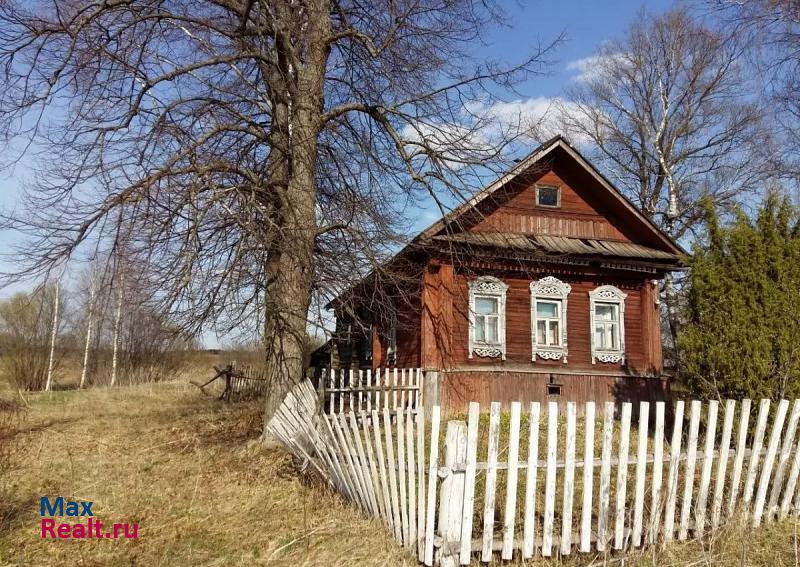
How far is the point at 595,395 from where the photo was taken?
14.5 meters

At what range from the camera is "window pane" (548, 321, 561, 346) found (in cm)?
1463

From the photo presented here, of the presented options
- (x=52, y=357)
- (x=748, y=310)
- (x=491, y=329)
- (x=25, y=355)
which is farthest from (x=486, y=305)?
(x=52, y=357)

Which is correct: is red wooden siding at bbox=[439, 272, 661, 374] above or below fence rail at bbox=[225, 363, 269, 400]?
above

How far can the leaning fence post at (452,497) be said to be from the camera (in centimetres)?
444

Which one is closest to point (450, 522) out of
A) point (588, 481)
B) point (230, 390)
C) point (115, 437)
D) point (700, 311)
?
point (588, 481)

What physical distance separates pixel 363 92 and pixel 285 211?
301 cm

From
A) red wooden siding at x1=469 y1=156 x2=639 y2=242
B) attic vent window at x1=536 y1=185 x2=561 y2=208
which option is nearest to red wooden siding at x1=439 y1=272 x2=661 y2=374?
red wooden siding at x1=469 y1=156 x2=639 y2=242

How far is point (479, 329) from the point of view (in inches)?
564

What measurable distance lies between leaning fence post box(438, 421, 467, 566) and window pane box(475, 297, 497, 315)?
10.1m

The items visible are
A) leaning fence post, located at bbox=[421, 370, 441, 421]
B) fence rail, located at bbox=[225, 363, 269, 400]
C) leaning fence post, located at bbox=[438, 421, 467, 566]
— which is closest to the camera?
leaning fence post, located at bbox=[438, 421, 467, 566]

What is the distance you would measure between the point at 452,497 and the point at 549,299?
10.9m

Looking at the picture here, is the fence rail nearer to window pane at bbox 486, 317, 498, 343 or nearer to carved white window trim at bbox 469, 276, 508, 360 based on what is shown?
carved white window trim at bbox 469, 276, 508, 360

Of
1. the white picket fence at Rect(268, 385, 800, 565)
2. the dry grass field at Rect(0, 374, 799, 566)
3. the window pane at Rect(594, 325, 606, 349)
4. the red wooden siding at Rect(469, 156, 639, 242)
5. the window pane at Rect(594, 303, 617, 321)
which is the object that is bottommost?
the dry grass field at Rect(0, 374, 799, 566)

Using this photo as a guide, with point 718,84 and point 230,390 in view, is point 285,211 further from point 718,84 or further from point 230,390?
point 718,84
